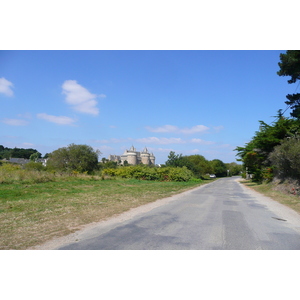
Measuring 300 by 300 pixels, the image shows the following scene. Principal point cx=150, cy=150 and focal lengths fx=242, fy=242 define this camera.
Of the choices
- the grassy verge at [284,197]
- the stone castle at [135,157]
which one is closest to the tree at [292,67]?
the grassy verge at [284,197]

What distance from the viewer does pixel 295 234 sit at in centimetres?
638

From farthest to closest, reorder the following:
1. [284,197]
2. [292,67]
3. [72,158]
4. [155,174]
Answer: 1. [72,158]
2. [155,174]
3. [292,67]
4. [284,197]

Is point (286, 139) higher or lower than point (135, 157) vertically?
lower

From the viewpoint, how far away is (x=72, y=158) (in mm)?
49375

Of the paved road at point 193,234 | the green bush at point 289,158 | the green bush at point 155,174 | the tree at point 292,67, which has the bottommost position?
the paved road at point 193,234

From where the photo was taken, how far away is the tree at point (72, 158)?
49.2m

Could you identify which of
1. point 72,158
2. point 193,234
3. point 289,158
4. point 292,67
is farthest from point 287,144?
point 72,158

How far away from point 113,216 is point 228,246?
14.8 ft

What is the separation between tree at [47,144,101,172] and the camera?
4916 centimetres

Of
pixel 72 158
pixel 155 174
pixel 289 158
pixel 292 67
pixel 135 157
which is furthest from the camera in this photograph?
pixel 135 157

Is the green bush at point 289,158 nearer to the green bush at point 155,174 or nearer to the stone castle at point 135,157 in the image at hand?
the green bush at point 155,174

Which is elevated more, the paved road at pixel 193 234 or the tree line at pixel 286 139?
the tree line at pixel 286 139

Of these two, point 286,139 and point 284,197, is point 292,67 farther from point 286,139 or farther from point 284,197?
point 284,197
